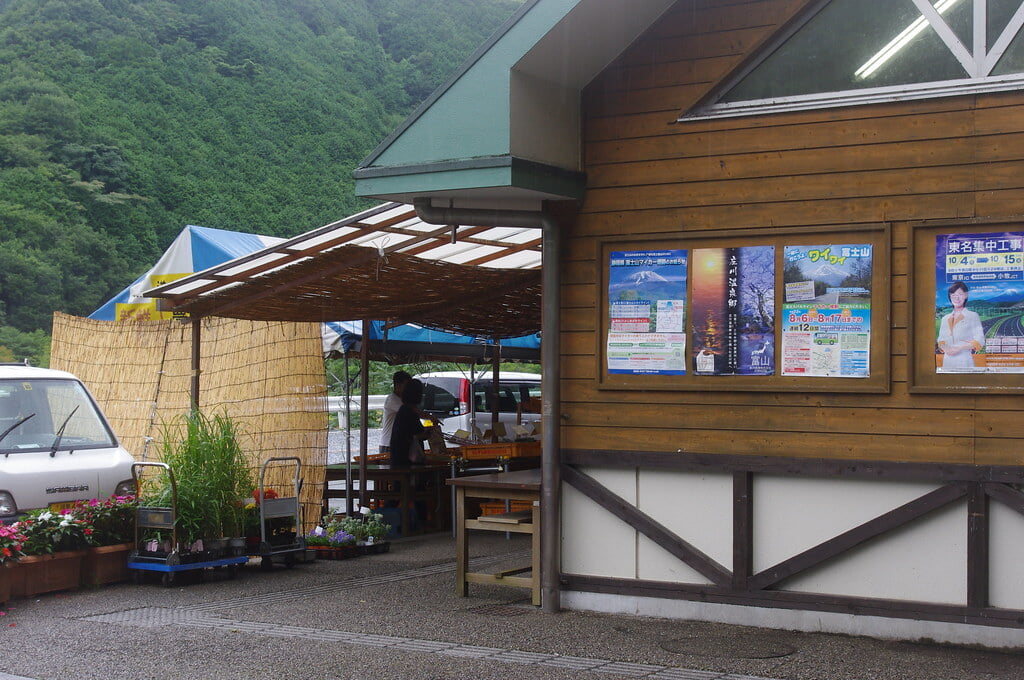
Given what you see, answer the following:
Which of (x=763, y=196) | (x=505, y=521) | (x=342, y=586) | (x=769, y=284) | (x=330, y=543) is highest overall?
(x=763, y=196)

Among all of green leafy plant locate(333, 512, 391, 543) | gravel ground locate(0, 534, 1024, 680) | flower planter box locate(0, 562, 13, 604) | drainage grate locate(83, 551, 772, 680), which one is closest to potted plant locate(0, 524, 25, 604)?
flower planter box locate(0, 562, 13, 604)

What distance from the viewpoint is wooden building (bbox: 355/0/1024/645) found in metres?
6.88

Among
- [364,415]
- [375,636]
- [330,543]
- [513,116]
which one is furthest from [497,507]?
[513,116]

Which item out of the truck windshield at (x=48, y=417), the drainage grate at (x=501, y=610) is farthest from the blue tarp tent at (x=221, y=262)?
the drainage grate at (x=501, y=610)

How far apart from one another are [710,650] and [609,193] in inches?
127

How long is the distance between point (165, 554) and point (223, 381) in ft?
11.7

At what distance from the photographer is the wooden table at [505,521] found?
8.16 m

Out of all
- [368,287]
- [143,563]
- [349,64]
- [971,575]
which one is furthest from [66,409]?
[349,64]

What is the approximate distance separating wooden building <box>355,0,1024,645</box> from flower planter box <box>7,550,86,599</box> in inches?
160

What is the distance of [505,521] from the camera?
27.4 feet

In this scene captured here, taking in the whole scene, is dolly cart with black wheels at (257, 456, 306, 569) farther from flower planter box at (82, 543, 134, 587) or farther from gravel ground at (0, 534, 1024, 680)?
flower planter box at (82, 543, 134, 587)

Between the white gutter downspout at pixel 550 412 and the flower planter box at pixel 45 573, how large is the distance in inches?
158

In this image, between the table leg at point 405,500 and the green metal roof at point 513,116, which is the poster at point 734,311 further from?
the table leg at point 405,500

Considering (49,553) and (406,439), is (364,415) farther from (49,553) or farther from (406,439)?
(49,553)
